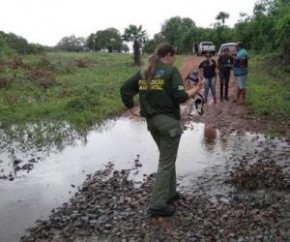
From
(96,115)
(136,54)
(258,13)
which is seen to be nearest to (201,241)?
(96,115)

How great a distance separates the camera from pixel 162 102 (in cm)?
640

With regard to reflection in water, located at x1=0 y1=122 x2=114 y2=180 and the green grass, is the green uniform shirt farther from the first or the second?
the green grass

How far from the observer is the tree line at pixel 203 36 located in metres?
29.0

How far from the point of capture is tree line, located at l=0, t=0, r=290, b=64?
28953 mm

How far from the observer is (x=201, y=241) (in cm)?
589

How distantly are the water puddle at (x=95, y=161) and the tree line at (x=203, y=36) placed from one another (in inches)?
566

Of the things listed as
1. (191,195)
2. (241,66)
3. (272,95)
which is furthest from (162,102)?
(272,95)

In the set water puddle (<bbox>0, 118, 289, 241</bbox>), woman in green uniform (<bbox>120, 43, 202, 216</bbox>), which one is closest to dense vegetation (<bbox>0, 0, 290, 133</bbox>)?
water puddle (<bbox>0, 118, 289, 241</bbox>)

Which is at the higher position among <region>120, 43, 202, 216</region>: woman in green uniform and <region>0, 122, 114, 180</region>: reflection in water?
<region>120, 43, 202, 216</region>: woman in green uniform

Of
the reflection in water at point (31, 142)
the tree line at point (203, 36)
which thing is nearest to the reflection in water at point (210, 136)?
Result: the reflection in water at point (31, 142)

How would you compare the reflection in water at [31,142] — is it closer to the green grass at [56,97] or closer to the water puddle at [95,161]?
the water puddle at [95,161]

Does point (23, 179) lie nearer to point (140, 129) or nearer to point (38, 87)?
point (140, 129)

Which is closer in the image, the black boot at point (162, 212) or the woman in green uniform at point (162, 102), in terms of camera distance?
the woman in green uniform at point (162, 102)

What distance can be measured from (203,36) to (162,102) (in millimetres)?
60997
